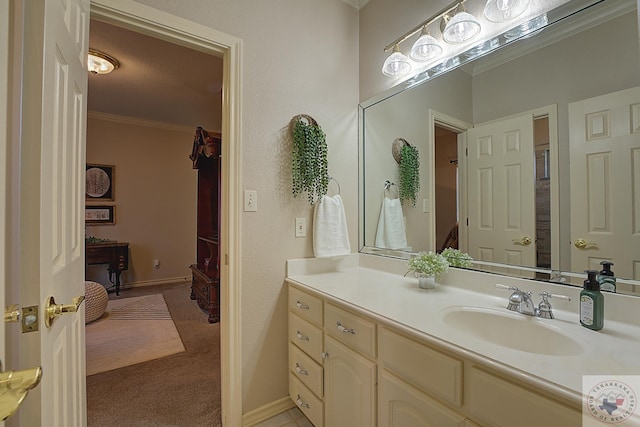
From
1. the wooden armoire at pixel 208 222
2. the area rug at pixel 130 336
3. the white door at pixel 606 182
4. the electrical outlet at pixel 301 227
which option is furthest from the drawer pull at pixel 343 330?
the wooden armoire at pixel 208 222

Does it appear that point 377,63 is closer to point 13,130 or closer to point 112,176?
point 13,130

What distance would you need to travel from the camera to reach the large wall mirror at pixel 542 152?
1.03 m

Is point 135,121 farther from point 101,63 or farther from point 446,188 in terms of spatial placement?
point 446,188

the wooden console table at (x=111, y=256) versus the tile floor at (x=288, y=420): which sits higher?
the wooden console table at (x=111, y=256)

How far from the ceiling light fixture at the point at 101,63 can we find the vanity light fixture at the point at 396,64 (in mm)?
2530

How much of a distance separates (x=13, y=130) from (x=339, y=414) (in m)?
1.46

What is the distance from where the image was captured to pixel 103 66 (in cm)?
275

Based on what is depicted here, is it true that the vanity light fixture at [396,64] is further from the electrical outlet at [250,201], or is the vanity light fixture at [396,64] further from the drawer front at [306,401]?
the drawer front at [306,401]

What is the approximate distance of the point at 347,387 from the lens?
125 cm

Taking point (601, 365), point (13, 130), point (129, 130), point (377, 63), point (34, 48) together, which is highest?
point (129, 130)

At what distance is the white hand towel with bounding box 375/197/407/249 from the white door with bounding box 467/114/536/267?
0.45 m

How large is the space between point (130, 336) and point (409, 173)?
286 centimetres

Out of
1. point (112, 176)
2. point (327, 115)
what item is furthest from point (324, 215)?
point (112, 176)

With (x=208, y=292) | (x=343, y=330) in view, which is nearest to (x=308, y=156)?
(x=343, y=330)
